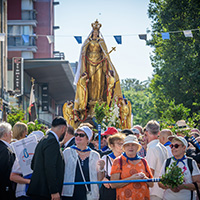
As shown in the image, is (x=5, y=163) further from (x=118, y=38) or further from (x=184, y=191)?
(x=118, y=38)

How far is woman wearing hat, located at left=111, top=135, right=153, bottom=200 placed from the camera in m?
7.15

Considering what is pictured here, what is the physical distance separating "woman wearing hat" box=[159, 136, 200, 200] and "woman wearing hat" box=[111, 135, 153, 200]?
10.7 inches

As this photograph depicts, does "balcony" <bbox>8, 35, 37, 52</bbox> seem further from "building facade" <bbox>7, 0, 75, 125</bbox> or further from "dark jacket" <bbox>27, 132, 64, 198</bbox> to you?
"dark jacket" <bbox>27, 132, 64, 198</bbox>

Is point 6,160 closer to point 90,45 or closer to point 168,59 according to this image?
point 90,45

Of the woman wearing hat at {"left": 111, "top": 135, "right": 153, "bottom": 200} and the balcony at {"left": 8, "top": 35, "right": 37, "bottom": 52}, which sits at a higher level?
the balcony at {"left": 8, "top": 35, "right": 37, "bottom": 52}

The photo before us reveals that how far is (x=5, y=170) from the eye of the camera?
25.5 feet

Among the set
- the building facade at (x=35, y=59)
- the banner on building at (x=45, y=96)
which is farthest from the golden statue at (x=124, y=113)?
the banner on building at (x=45, y=96)

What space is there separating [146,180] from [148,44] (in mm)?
33218

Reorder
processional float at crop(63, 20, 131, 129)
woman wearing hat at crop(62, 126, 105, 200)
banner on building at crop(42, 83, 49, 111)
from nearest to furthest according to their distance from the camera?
1. woman wearing hat at crop(62, 126, 105, 200)
2. processional float at crop(63, 20, 131, 129)
3. banner on building at crop(42, 83, 49, 111)

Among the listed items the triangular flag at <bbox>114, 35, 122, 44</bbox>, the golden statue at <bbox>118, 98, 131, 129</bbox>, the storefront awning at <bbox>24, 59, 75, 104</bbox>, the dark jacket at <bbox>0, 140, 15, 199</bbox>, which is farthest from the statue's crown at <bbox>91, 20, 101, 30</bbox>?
the storefront awning at <bbox>24, 59, 75, 104</bbox>

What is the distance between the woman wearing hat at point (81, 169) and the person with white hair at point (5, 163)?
88cm

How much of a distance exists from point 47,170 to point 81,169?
778 millimetres

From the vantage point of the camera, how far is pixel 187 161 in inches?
290

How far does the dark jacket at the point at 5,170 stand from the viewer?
7.62 meters
